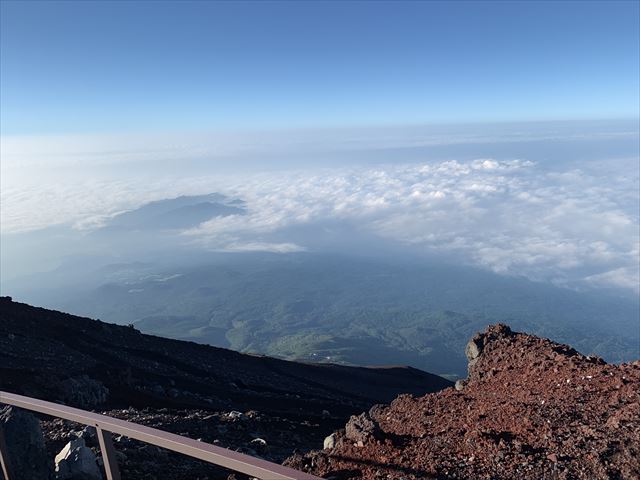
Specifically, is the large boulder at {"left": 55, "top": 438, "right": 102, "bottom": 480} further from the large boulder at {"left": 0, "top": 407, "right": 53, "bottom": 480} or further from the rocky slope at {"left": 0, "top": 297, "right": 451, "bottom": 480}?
the large boulder at {"left": 0, "top": 407, "right": 53, "bottom": 480}

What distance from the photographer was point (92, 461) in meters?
6.98

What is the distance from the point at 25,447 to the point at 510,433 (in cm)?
764

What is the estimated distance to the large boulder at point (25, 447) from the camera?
224 inches

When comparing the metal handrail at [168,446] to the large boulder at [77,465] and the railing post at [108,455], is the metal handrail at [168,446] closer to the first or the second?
the railing post at [108,455]

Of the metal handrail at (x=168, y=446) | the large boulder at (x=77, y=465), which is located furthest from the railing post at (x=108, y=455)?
the large boulder at (x=77, y=465)

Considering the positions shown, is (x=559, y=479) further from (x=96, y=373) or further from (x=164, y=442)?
(x=96, y=373)

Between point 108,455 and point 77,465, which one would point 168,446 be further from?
point 77,465

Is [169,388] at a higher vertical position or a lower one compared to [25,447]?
lower

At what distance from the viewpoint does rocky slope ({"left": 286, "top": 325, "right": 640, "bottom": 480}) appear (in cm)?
726

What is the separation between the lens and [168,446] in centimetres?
325

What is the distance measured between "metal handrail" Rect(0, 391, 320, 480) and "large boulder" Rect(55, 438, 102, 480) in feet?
9.60

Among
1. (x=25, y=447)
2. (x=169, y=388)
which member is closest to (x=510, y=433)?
(x=25, y=447)

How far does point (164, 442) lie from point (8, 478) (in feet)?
8.83

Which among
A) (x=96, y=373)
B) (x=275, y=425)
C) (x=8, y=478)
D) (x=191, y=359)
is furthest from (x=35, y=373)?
(x=8, y=478)
